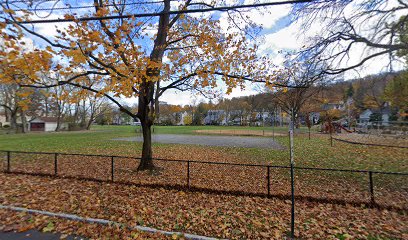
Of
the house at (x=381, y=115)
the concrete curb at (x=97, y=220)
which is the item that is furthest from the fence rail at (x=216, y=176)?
the house at (x=381, y=115)

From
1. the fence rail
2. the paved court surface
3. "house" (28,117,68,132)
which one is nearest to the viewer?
the fence rail

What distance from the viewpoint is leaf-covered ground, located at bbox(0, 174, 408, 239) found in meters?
4.05

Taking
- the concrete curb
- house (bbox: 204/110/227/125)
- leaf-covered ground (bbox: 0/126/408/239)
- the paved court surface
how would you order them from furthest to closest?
1. house (bbox: 204/110/227/125)
2. the paved court surface
3. leaf-covered ground (bbox: 0/126/408/239)
4. the concrete curb

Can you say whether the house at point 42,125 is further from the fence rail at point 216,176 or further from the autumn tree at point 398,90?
the autumn tree at point 398,90

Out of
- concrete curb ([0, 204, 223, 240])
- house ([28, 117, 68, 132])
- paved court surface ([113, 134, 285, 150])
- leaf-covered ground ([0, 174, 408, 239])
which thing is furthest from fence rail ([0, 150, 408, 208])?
house ([28, 117, 68, 132])

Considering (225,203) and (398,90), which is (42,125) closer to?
(225,203)

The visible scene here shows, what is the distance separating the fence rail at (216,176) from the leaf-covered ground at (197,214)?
650 millimetres

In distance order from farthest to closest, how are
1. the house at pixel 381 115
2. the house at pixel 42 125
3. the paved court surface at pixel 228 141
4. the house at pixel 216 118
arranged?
1. the house at pixel 216 118
2. the house at pixel 42 125
3. the paved court surface at pixel 228 141
4. the house at pixel 381 115

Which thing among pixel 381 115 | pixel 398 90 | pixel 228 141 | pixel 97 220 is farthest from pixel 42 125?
pixel 381 115

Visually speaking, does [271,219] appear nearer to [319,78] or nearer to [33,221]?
[33,221]

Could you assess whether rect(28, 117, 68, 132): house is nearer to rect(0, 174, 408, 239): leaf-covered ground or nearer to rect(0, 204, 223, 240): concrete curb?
rect(0, 174, 408, 239): leaf-covered ground

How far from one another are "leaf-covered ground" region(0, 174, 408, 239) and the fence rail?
2.13 ft

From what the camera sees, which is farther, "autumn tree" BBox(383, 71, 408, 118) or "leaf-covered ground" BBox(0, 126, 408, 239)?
"autumn tree" BBox(383, 71, 408, 118)

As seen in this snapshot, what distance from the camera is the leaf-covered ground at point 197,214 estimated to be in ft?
13.3
